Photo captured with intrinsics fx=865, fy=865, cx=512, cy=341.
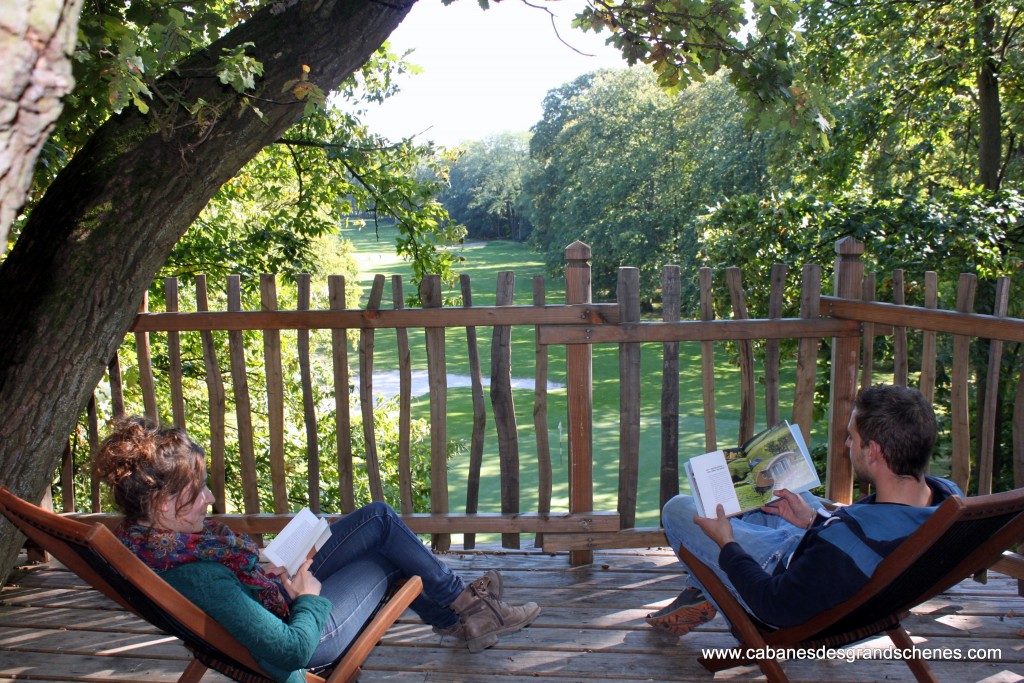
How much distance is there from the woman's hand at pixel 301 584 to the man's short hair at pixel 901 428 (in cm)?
159

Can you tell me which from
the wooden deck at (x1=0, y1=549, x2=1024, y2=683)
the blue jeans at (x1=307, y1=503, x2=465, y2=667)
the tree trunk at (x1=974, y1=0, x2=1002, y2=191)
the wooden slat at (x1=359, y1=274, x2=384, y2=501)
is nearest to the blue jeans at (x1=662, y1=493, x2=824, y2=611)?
the wooden deck at (x1=0, y1=549, x2=1024, y2=683)

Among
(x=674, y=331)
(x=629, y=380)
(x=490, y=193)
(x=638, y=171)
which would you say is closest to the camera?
(x=674, y=331)

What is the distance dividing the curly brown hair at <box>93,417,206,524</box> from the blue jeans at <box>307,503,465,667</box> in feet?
1.94

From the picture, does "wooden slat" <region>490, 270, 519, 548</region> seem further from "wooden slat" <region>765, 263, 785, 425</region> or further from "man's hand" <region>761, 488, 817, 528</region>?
"man's hand" <region>761, 488, 817, 528</region>

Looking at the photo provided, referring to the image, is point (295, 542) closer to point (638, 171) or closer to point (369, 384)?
point (369, 384)

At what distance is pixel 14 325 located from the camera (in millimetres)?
3365

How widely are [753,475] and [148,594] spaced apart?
1.78m

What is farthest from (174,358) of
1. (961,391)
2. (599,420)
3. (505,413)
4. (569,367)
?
(599,420)

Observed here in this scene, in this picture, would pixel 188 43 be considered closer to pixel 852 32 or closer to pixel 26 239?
pixel 26 239

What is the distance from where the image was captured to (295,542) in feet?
7.72

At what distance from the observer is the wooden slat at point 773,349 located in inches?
153

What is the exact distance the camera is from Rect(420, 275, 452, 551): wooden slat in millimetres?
3998

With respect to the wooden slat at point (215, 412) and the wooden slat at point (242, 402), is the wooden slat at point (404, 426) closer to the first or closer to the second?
the wooden slat at point (242, 402)

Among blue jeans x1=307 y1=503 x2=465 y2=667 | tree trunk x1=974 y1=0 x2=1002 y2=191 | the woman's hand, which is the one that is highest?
tree trunk x1=974 y1=0 x2=1002 y2=191
